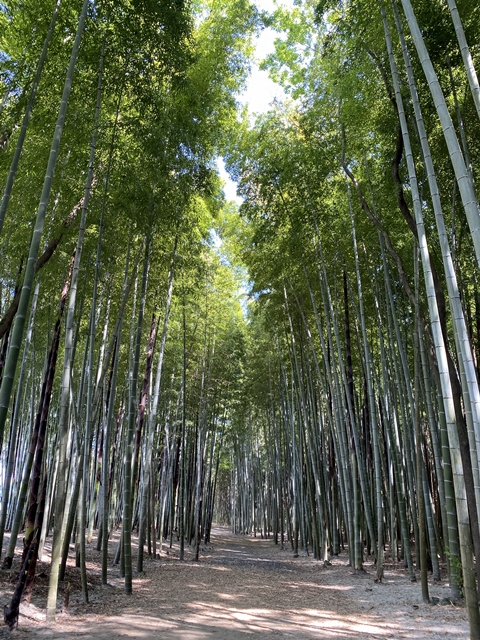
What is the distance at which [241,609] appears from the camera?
11.9 feet

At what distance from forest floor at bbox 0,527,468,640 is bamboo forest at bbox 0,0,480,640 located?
3 cm

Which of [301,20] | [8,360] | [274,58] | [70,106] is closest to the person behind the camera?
[8,360]

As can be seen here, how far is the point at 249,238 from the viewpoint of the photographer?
292 inches

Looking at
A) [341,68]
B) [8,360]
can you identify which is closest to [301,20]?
[341,68]

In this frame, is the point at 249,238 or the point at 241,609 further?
the point at 249,238

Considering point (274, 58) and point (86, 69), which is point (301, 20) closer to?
point (274, 58)

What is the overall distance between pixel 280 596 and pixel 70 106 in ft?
17.3

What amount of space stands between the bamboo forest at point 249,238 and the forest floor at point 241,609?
0.11 feet

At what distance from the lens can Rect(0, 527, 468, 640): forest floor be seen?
2924 mm

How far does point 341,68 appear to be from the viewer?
14.0ft

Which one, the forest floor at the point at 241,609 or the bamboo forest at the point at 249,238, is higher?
the bamboo forest at the point at 249,238

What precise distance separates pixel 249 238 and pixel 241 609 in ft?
17.9

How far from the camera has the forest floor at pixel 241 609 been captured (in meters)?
2.92

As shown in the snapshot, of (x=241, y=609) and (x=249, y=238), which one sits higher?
(x=249, y=238)
